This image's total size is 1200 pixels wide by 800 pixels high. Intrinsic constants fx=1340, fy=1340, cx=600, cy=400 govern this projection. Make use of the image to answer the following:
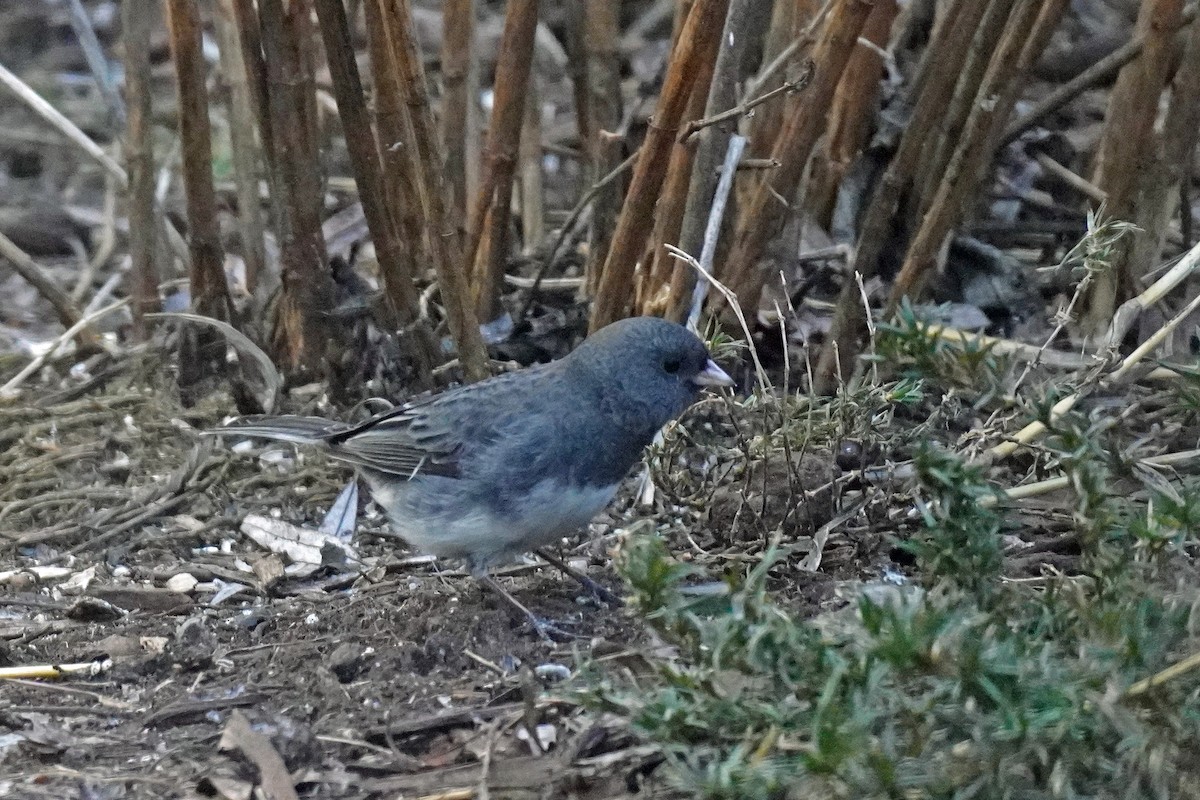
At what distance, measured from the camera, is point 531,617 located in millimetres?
3141

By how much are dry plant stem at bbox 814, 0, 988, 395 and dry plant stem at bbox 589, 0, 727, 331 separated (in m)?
0.59

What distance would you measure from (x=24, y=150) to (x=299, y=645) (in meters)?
4.84

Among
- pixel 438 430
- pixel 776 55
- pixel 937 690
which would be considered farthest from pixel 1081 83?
pixel 937 690

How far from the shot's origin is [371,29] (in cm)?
341

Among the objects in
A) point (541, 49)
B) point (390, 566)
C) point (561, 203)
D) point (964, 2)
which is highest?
point (964, 2)

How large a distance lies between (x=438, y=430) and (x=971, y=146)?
1592 mm

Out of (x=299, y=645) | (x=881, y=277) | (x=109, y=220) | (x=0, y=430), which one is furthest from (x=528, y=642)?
(x=109, y=220)

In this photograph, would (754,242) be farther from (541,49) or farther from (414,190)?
(541,49)

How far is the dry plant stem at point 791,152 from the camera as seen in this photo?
3.49m

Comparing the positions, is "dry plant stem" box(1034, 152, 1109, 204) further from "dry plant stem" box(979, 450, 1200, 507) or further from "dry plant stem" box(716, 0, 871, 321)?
"dry plant stem" box(979, 450, 1200, 507)

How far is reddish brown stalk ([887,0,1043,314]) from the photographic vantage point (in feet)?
11.6

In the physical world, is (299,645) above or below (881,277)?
below

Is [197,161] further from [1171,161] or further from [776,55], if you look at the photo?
[1171,161]

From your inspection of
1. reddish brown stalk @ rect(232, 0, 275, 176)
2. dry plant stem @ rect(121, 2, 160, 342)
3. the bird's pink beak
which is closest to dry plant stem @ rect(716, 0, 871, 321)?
the bird's pink beak
